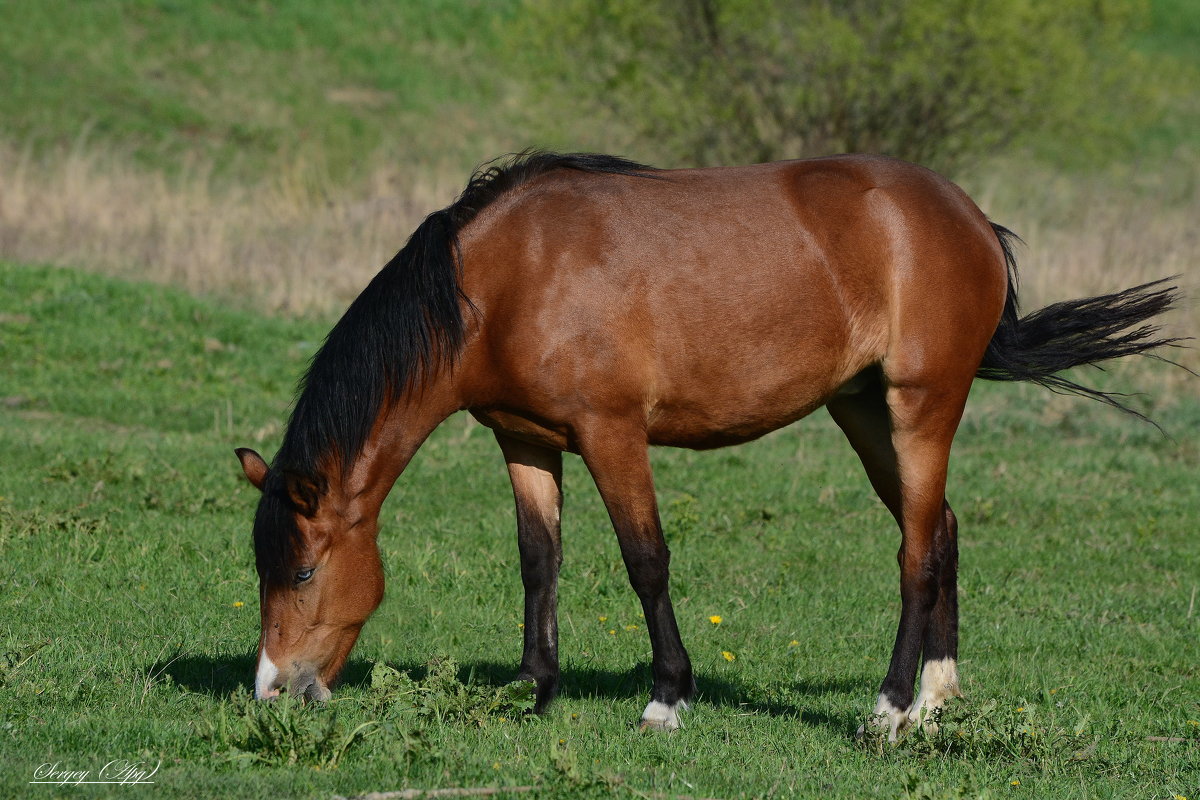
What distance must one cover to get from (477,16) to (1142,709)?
3660 centimetres

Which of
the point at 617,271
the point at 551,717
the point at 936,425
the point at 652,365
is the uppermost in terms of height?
the point at 617,271

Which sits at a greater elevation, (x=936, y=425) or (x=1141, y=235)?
(x=936, y=425)

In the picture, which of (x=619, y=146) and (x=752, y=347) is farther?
(x=619, y=146)

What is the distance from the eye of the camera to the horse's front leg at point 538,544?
5160 mm

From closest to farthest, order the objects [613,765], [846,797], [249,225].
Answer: [846,797] < [613,765] < [249,225]

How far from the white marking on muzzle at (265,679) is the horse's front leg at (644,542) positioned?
1.38m

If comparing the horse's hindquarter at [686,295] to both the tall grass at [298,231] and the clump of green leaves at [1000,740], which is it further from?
the tall grass at [298,231]

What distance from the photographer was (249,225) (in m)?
16.3

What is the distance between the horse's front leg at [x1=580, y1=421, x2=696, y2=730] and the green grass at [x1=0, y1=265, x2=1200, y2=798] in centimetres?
17

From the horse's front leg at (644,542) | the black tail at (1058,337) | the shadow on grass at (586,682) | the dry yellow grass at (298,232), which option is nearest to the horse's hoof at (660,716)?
the horse's front leg at (644,542)

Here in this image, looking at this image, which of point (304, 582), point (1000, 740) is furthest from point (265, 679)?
point (1000, 740)

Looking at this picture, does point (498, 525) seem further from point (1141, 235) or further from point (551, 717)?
point (1141, 235)

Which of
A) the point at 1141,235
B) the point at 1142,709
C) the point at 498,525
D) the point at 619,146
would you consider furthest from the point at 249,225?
the point at 1142,709

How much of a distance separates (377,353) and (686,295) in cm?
122
